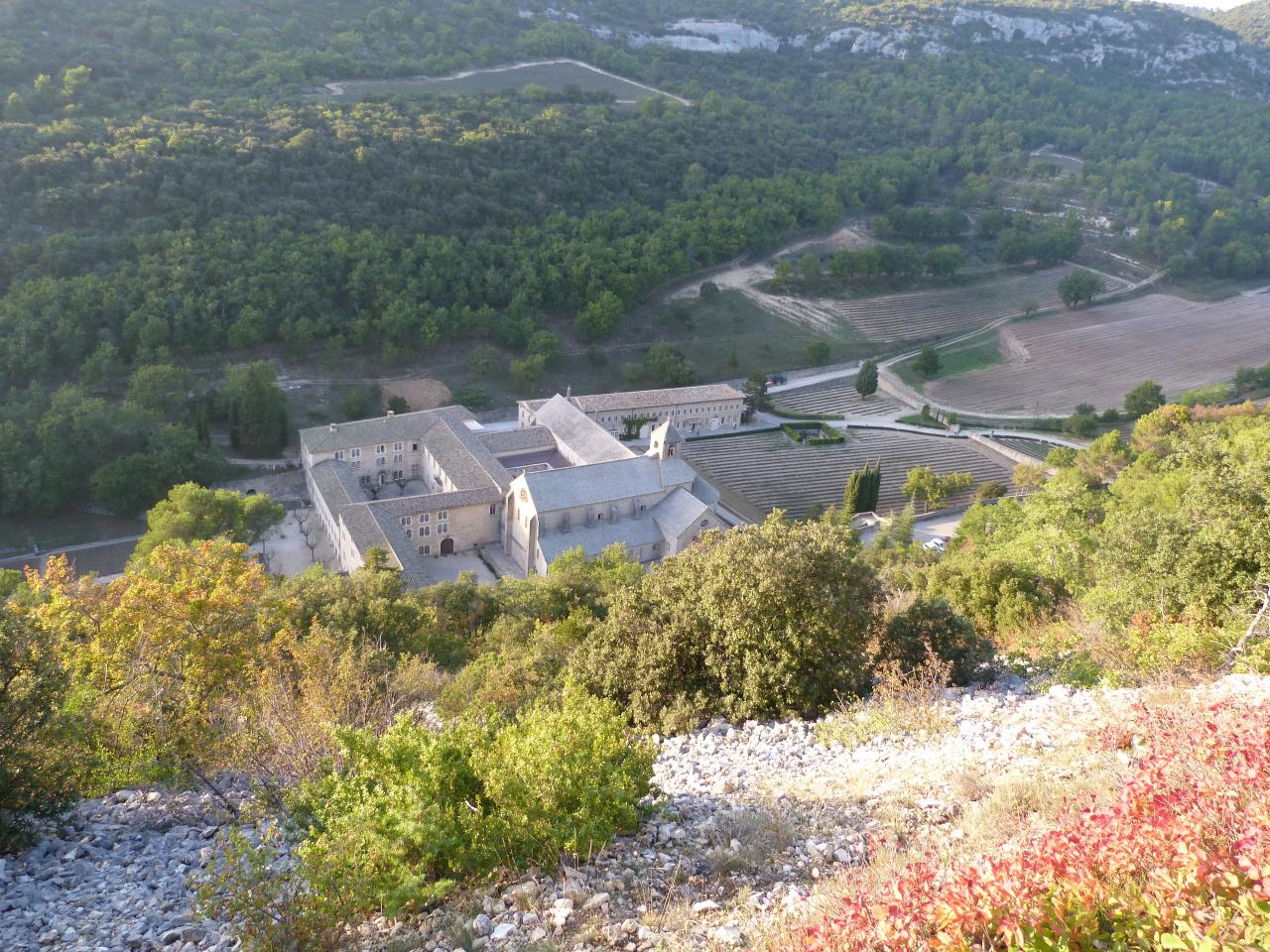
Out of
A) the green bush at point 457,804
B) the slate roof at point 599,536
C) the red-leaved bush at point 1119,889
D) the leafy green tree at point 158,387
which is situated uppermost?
the red-leaved bush at point 1119,889

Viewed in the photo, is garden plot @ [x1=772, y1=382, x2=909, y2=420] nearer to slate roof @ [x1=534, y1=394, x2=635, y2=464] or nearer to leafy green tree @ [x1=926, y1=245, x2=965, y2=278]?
slate roof @ [x1=534, y1=394, x2=635, y2=464]

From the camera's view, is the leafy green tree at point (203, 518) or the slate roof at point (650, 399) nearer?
the leafy green tree at point (203, 518)

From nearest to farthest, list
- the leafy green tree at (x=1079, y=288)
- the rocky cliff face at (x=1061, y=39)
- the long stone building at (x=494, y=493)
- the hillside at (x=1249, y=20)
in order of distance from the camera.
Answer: the long stone building at (x=494, y=493) → the leafy green tree at (x=1079, y=288) → the rocky cliff face at (x=1061, y=39) → the hillside at (x=1249, y=20)

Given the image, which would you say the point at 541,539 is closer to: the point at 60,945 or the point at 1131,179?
the point at 60,945

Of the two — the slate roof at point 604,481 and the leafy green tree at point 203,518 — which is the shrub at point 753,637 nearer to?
the slate roof at point 604,481

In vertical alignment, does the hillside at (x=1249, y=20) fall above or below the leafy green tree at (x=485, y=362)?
above

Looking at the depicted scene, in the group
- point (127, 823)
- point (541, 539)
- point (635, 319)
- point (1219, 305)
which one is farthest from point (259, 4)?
point (1219, 305)

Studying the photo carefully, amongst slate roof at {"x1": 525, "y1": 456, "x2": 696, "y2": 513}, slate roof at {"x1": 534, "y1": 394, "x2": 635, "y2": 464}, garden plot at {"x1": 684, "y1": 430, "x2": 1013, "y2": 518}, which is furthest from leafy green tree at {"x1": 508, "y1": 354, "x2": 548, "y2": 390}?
slate roof at {"x1": 525, "y1": 456, "x2": 696, "y2": 513}

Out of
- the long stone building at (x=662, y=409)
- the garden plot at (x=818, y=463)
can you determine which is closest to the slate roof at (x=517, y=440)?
the long stone building at (x=662, y=409)
